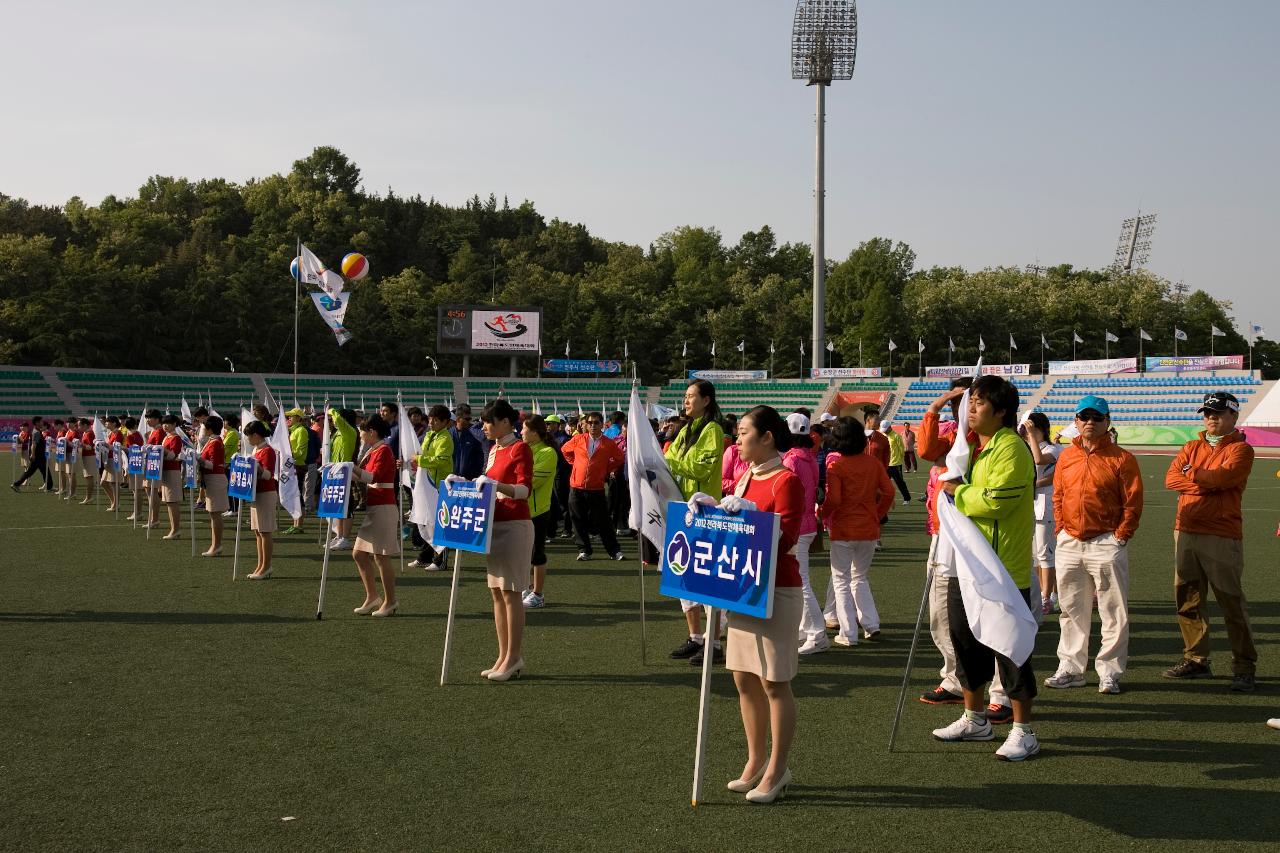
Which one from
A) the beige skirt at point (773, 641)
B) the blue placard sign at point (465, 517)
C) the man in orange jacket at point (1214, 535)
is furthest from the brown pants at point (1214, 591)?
the blue placard sign at point (465, 517)

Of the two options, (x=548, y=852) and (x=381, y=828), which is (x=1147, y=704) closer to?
(x=548, y=852)

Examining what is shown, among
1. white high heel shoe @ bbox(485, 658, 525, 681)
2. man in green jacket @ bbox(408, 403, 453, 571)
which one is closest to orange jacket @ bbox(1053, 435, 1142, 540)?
white high heel shoe @ bbox(485, 658, 525, 681)

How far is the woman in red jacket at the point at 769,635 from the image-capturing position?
197 inches

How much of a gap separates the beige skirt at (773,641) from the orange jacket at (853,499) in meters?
3.56

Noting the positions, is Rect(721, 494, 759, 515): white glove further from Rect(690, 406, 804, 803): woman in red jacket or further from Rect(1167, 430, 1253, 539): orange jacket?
Rect(1167, 430, 1253, 539): orange jacket

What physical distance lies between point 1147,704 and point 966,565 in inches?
91.8

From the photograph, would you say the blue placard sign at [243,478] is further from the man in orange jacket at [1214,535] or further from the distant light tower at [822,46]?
the distant light tower at [822,46]

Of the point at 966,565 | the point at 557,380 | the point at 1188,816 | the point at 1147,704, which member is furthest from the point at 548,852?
the point at 557,380

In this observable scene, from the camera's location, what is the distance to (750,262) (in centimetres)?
10350

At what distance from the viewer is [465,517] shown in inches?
291

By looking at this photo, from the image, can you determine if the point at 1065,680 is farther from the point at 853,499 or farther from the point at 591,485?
the point at 591,485

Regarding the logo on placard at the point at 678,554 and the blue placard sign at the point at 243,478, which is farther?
the blue placard sign at the point at 243,478

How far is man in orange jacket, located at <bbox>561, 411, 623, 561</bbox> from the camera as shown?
546 inches

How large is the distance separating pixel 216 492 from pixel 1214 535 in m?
11.1
